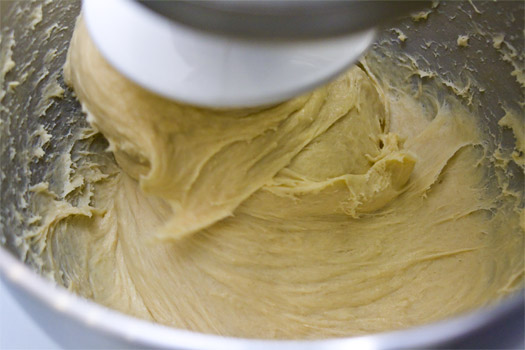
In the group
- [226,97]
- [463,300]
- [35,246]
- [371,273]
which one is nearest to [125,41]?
[226,97]

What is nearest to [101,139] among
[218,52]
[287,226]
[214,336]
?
[287,226]

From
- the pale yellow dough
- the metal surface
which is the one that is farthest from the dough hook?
the pale yellow dough

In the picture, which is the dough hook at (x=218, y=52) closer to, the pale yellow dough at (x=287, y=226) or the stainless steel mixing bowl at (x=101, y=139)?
the pale yellow dough at (x=287, y=226)

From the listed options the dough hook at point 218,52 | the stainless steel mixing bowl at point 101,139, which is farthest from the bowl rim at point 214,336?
the dough hook at point 218,52

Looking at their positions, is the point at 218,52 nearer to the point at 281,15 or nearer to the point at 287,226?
the point at 281,15

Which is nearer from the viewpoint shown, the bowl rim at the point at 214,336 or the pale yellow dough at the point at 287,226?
the bowl rim at the point at 214,336

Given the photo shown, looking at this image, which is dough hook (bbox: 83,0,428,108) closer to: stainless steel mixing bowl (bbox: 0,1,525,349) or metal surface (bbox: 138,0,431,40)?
metal surface (bbox: 138,0,431,40)
